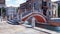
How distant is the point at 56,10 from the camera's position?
34688mm

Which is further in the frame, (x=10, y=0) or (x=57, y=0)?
(x=10, y=0)

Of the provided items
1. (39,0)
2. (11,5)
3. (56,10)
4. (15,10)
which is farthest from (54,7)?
(15,10)

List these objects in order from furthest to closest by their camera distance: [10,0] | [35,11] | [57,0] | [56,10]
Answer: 1. [10,0]
2. [56,10]
3. [57,0]
4. [35,11]

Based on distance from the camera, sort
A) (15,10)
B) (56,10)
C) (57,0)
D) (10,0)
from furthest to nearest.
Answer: (15,10) → (10,0) → (56,10) → (57,0)

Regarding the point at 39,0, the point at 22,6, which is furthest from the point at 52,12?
the point at 22,6

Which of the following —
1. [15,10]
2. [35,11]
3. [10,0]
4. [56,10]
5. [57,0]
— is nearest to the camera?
[35,11]

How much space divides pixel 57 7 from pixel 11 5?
11.9m

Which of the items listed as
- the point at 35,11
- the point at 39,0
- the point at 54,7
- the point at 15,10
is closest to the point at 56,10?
the point at 54,7

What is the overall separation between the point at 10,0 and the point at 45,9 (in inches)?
414

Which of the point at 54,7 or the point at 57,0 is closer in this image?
Answer: the point at 57,0

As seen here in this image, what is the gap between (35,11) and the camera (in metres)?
28.4

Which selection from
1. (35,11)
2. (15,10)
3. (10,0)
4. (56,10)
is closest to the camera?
(35,11)

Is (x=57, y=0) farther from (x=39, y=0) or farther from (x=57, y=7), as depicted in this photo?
(x=39, y=0)

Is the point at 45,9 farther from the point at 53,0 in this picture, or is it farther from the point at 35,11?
the point at 35,11
